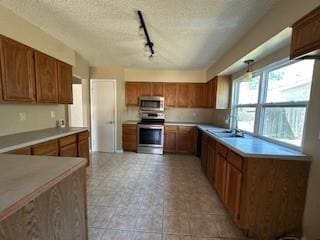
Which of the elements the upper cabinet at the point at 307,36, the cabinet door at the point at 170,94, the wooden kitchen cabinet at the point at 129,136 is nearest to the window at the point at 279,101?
the upper cabinet at the point at 307,36

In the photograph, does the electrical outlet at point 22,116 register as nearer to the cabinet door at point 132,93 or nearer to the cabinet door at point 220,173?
the cabinet door at point 132,93

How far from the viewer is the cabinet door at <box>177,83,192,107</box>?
500 cm

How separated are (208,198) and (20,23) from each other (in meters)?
3.60

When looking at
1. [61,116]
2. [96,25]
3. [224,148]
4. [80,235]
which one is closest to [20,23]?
[96,25]

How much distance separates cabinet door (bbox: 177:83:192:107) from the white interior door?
1.93 metres

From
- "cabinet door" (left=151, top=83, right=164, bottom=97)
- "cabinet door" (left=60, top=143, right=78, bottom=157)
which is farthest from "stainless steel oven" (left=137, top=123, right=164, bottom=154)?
"cabinet door" (left=60, top=143, right=78, bottom=157)

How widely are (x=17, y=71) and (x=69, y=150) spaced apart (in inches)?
52.5

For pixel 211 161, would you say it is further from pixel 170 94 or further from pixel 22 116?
pixel 22 116

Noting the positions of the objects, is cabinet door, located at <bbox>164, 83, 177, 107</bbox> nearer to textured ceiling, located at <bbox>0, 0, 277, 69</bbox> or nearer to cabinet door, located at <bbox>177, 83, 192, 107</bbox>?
cabinet door, located at <bbox>177, 83, 192, 107</bbox>

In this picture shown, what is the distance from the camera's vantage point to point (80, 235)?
49.3 inches

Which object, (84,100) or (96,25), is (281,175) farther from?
(84,100)

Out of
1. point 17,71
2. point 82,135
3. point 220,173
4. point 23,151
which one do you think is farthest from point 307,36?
point 82,135

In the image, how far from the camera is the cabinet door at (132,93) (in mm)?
5016

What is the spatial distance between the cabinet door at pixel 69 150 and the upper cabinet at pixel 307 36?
3.03 m
